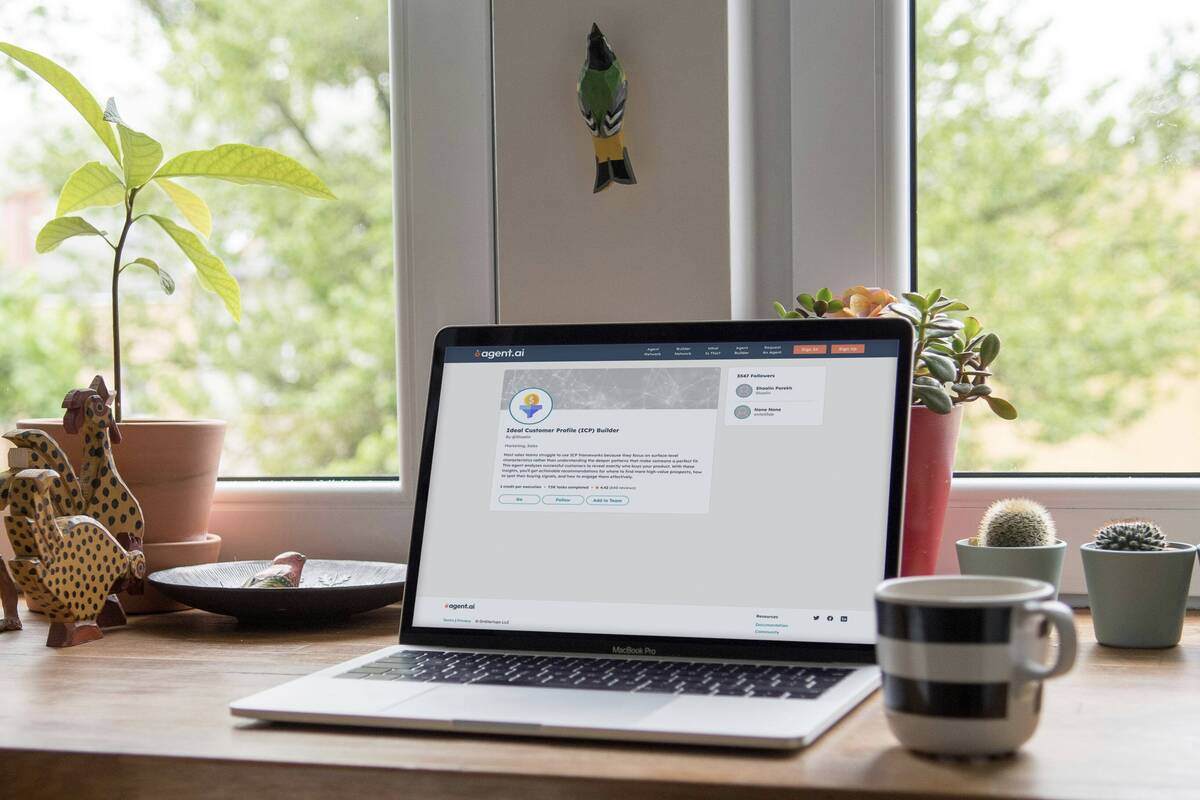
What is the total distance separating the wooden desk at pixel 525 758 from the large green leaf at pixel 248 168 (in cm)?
58

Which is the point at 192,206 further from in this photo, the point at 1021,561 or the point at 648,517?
the point at 1021,561

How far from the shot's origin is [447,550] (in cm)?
88

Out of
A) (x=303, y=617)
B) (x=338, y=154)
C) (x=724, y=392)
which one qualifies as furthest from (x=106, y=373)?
(x=724, y=392)

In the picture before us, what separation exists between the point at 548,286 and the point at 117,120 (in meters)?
0.45

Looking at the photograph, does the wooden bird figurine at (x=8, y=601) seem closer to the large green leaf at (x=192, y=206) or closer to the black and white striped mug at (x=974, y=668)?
the large green leaf at (x=192, y=206)

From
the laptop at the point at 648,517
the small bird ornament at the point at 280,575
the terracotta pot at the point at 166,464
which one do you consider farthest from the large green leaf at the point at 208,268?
the laptop at the point at 648,517

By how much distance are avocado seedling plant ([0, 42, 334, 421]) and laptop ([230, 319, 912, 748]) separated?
0.39 m

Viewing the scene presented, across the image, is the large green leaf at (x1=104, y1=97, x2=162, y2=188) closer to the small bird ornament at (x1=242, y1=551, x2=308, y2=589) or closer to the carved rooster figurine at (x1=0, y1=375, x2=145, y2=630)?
the carved rooster figurine at (x1=0, y1=375, x2=145, y2=630)

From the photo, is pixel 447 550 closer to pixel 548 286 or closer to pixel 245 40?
pixel 548 286

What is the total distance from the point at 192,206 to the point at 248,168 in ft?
0.37

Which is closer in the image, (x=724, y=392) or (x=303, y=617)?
(x=724, y=392)

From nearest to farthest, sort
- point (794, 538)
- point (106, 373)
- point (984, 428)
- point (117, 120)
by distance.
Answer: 1. point (794, 538)
2. point (117, 120)
3. point (984, 428)
4. point (106, 373)

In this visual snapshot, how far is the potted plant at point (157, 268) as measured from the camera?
1.12 metres

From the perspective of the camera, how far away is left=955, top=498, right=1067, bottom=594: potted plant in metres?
0.91
